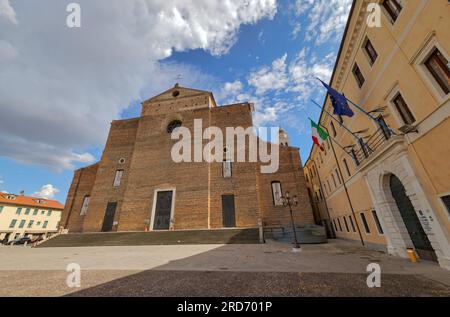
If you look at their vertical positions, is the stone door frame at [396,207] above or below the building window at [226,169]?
below

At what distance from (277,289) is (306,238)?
11.5 meters

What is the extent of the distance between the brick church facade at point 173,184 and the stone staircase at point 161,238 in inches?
95.9

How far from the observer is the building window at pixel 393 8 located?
6.52m

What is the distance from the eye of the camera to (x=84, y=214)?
23.0 metres

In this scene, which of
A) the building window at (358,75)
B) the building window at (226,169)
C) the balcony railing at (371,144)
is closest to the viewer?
the balcony railing at (371,144)


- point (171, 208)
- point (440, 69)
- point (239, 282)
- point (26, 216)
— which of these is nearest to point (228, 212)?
point (171, 208)

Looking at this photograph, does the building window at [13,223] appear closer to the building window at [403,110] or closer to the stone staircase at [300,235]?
the stone staircase at [300,235]

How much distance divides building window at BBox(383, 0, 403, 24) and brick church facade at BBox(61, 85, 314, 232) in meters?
15.1

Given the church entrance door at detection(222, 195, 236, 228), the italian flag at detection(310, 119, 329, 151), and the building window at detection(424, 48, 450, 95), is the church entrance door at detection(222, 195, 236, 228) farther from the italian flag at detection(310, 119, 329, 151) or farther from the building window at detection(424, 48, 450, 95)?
the building window at detection(424, 48, 450, 95)

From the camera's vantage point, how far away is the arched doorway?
6590 millimetres

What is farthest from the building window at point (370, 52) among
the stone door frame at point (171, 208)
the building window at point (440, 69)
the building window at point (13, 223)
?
the building window at point (13, 223)

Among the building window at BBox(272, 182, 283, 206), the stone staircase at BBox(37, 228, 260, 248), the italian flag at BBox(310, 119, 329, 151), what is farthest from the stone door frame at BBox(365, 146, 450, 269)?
the building window at BBox(272, 182, 283, 206)
